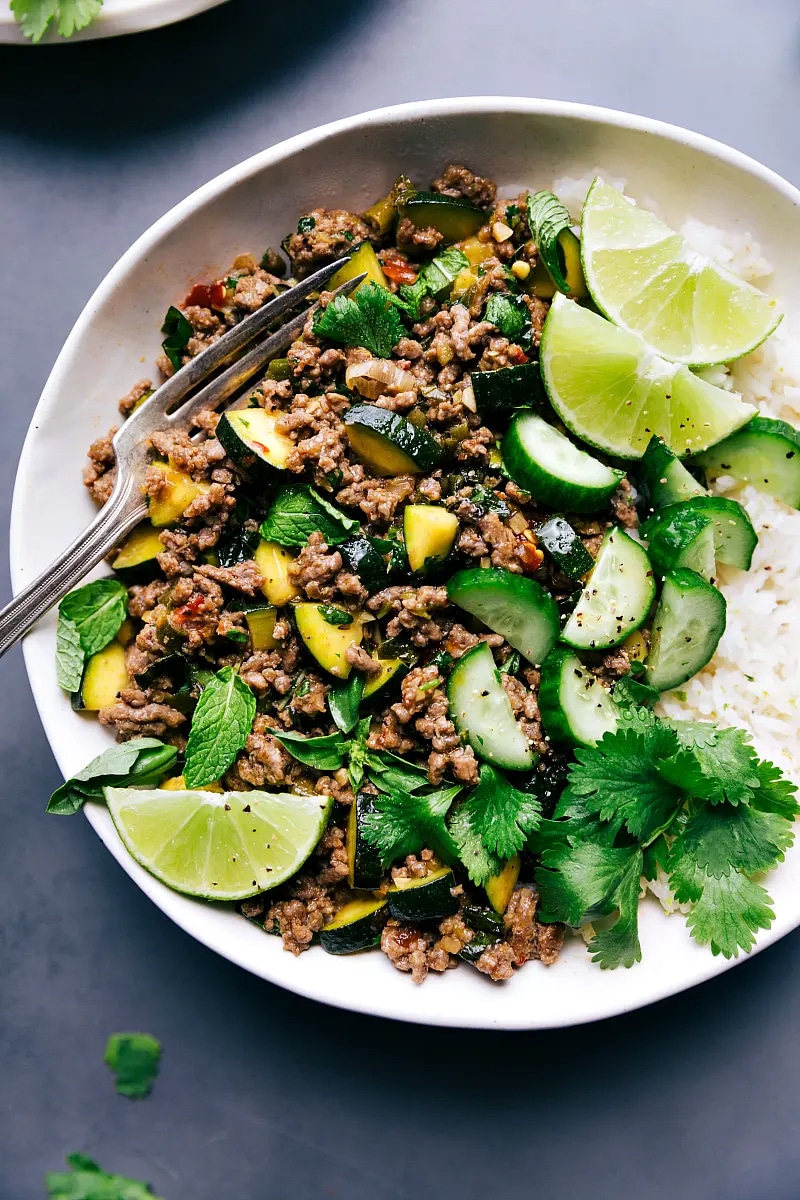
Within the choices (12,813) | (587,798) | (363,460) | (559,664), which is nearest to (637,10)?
(363,460)

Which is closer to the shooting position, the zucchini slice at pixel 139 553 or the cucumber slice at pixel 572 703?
the cucumber slice at pixel 572 703

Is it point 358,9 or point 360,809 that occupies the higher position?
point 358,9

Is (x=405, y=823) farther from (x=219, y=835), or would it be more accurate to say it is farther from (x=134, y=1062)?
(x=134, y=1062)

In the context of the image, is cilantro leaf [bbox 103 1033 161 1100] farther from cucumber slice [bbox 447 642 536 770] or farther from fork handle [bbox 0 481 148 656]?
cucumber slice [bbox 447 642 536 770]

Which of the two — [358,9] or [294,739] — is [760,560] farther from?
[358,9]

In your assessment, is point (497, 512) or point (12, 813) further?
point (12, 813)

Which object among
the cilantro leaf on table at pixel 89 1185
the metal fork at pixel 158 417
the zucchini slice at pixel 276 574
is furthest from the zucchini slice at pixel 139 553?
the cilantro leaf on table at pixel 89 1185

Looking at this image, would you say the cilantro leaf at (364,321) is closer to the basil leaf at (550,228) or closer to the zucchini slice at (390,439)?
the zucchini slice at (390,439)
